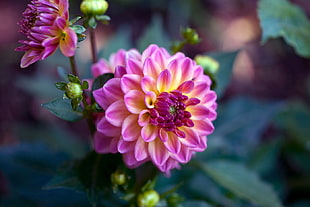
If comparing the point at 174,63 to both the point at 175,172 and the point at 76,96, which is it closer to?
the point at 76,96

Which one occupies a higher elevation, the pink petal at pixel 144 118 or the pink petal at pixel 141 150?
the pink petal at pixel 144 118

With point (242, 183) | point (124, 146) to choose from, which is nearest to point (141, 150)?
point (124, 146)

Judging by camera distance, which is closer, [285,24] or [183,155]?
[183,155]

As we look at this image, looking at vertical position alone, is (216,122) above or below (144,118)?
below

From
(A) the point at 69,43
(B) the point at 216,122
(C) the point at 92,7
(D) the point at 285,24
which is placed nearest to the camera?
(A) the point at 69,43

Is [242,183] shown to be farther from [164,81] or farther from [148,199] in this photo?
[164,81]

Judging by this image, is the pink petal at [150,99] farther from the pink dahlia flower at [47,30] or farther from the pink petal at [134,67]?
the pink dahlia flower at [47,30]

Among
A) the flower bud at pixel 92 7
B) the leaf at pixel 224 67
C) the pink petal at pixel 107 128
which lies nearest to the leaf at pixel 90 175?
the pink petal at pixel 107 128
